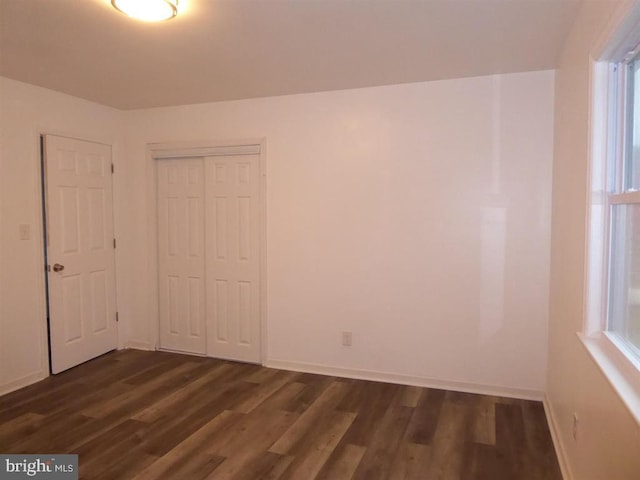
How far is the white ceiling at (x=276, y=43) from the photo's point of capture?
2.13 metres

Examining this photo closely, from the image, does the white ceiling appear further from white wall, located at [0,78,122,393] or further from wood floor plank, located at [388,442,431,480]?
wood floor plank, located at [388,442,431,480]

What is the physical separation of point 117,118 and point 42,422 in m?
2.78

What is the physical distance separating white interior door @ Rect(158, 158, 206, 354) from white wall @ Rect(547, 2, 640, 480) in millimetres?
2966

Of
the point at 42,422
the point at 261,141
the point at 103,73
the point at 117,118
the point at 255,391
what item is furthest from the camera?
the point at 117,118

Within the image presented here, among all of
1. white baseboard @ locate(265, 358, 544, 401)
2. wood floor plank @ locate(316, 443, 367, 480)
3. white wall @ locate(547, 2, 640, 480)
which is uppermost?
white wall @ locate(547, 2, 640, 480)

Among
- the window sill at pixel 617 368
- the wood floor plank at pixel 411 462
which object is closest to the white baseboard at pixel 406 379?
the wood floor plank at pixel 411 462

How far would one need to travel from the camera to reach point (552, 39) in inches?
97.3

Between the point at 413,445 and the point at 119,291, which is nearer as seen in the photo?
the point at 413,445

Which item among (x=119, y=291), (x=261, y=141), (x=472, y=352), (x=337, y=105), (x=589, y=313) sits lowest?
(x=472, y=352)

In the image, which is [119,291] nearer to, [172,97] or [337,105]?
[172,97]

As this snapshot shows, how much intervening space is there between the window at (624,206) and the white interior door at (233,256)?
2.71m

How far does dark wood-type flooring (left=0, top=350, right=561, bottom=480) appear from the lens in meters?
2.31

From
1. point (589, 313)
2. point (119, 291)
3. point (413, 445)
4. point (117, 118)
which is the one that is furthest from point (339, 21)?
point (119, 291)

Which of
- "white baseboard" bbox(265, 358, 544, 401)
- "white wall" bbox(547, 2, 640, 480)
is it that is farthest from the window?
"white baseboard" bbox(265, 358, 544, 401)
